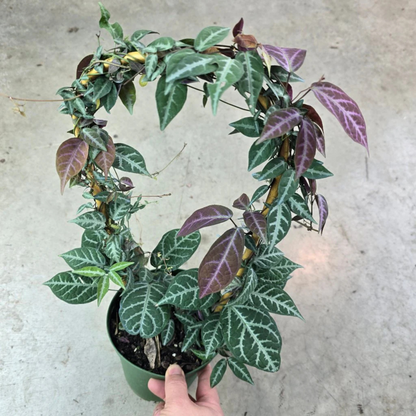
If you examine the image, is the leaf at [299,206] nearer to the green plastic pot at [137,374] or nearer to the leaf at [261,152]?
the leaf at [261,152]

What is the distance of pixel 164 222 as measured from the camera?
1.62 m

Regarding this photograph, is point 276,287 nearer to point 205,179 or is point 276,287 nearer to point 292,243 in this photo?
point 292,243

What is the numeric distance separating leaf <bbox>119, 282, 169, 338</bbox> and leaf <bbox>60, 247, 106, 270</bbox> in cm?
10

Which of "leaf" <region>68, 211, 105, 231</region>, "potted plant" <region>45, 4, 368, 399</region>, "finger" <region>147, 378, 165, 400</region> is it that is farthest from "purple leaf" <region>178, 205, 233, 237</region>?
"finger" <region>147, 378, 165, 400</region>

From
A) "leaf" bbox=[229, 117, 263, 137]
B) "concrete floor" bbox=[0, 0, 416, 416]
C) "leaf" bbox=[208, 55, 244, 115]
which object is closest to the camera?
"leaf" bbox=[208, 55, 244, 115]

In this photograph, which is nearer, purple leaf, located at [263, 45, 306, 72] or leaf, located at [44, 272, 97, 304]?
purple leaf, located at [263, 45, 306, 72]

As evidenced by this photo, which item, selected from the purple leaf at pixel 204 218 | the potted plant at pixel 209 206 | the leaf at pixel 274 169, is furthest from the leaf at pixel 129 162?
the leaf at pixel 274 169

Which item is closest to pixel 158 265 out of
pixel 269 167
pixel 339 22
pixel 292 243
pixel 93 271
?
pixel 93 271

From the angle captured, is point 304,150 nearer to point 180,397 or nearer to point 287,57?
point 287,57

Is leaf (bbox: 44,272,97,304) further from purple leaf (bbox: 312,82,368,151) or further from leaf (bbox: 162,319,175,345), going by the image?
purple leaf (bbox: 312,82,368,151)

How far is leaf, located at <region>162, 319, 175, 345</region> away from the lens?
3.17 feet

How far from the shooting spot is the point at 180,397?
3.01 feet

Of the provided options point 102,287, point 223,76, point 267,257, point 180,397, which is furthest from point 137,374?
point 223,76

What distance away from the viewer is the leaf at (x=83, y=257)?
2.69 ft
